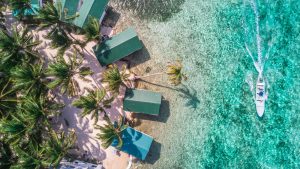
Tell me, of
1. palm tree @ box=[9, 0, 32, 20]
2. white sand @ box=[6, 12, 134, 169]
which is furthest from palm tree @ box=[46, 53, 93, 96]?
palm tree @ box=[9, 0, 32, 20]

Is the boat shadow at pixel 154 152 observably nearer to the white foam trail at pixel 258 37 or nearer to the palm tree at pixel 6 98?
the white foam trail at pixel 258 37

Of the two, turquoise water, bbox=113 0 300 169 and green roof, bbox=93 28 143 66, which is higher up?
green roof, bbox=93 28 143 66

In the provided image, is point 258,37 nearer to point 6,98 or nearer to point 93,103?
point 93,103

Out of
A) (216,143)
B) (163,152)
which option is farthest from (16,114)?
(216,143)

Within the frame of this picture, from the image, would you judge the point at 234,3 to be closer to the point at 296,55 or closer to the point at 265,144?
the point at 296,55

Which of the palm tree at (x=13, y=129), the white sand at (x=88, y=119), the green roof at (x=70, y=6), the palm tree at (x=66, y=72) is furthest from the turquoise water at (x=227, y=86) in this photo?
the palm tree at (x=13, y=129)

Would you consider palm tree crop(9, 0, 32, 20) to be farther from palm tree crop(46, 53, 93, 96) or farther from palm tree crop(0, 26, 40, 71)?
palm tree crop(46, 53, 93, 96)
